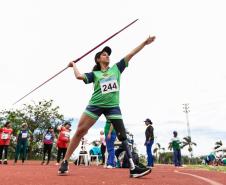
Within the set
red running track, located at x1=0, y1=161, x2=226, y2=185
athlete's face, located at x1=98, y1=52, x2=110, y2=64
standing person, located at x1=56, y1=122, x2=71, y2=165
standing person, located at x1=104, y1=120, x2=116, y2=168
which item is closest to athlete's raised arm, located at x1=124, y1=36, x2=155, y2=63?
athlete's face, located at x1=98, y1=52, x2=110, y2=64

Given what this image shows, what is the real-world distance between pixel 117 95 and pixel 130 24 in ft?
5.14

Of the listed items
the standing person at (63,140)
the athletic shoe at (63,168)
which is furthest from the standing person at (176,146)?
the athletic shoe at (63,168)

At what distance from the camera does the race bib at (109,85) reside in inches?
214

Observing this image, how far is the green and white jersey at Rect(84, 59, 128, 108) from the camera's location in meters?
5.42

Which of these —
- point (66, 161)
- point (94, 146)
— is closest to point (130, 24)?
point (66, 161)

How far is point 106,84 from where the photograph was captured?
5.45m

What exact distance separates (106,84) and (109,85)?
0.05 metres

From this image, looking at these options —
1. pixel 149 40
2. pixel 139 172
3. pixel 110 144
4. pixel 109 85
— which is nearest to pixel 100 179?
pixel 139 172

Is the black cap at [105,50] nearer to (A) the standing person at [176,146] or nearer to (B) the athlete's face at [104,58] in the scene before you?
(B) the athlete's face at [104,58]

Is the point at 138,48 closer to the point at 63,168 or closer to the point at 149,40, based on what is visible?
the point at 149,40

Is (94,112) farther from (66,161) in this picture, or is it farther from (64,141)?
(64,141)

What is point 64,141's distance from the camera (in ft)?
45.4

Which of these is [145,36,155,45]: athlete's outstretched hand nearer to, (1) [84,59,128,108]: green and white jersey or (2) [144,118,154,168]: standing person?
(1) [84,59,128,108]: green and white jersey

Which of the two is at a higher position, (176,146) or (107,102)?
(176,146)
